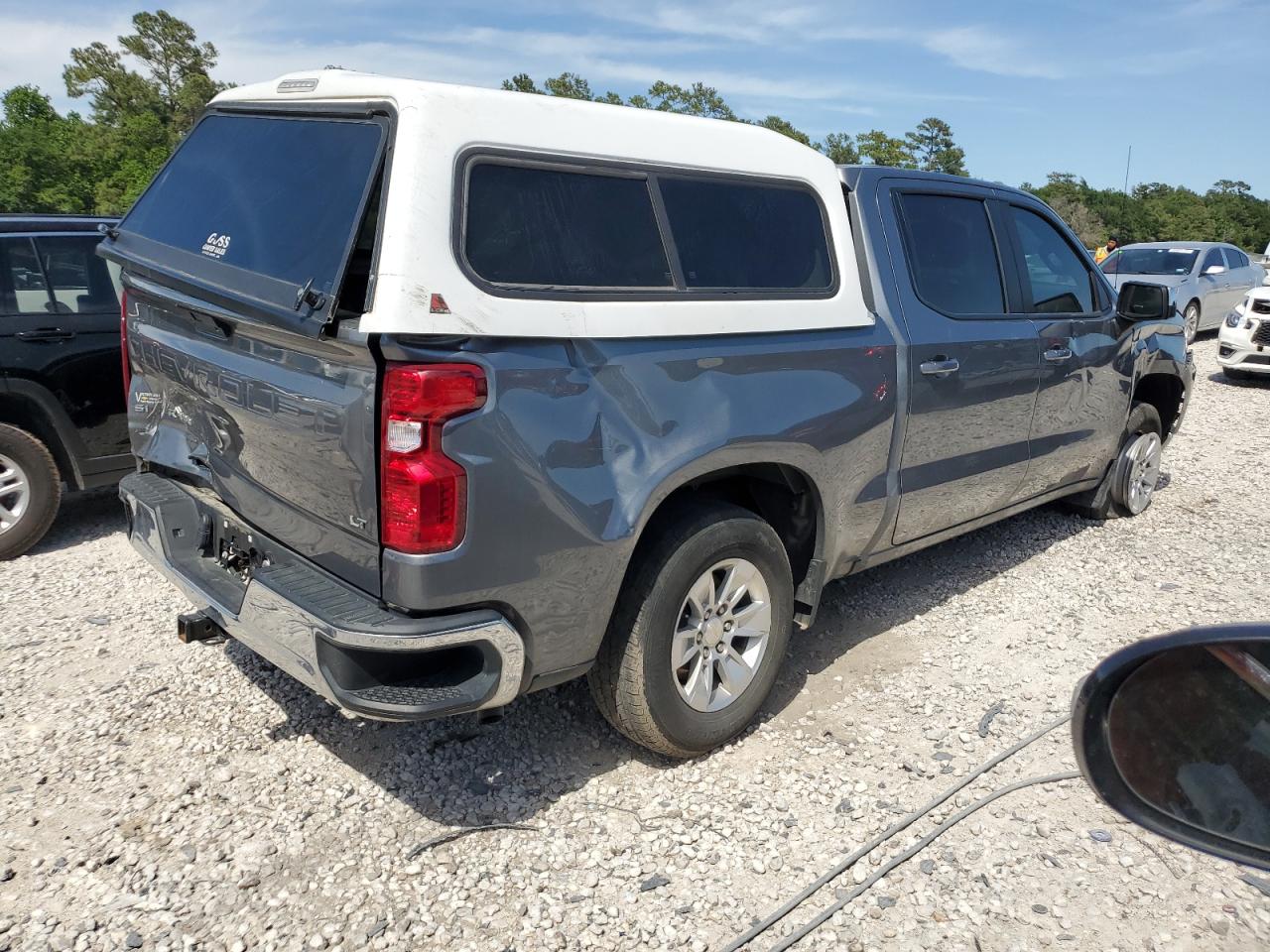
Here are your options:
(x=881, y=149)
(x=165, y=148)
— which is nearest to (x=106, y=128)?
(x=165, y=148)

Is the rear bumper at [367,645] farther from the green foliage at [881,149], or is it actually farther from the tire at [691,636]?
the green foliage at [881,149]

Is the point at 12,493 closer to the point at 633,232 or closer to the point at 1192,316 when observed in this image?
the point at 633,232

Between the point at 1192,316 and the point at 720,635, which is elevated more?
the point at 1192,316

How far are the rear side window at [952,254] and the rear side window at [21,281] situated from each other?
14.4ft

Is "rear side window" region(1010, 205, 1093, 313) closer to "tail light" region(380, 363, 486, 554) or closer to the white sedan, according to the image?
"tail light" region(380, 363, 486, 554)

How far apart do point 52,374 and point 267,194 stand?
2.83 metres

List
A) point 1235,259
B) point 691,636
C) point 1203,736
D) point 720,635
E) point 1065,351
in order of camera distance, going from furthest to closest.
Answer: point 1235,259, point 1065,351, point 720,635, point 691,636, point 1203,736

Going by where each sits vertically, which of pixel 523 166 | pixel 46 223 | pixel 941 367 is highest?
pixel 523 166

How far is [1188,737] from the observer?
1.36 m

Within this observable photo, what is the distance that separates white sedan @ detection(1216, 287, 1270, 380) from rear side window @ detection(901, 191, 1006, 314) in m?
9.35

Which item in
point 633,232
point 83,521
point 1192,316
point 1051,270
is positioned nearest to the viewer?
point 633,232

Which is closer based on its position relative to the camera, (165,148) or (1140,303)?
(1140,303)

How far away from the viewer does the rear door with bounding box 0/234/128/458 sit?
4930 millimetres

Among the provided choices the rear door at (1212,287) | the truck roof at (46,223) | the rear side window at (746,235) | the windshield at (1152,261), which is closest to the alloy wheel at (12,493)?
the truck roof at (46,223)
